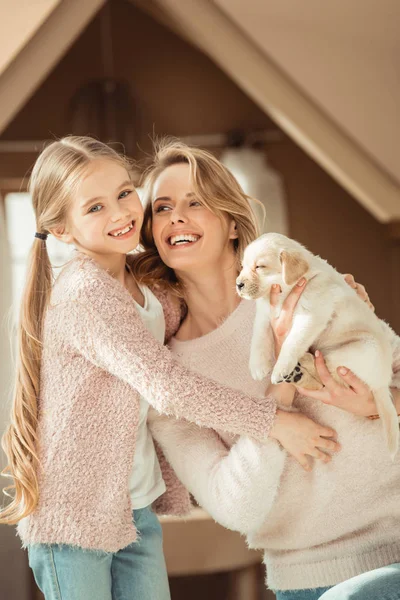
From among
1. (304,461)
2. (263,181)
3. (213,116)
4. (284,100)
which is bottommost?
(304,461)

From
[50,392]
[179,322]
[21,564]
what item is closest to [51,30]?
[179,322]

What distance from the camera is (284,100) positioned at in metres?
2.90

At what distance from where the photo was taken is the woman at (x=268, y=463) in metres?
1.33

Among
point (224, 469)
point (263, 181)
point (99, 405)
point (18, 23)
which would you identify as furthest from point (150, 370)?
point (263, 181)

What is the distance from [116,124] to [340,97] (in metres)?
1.62

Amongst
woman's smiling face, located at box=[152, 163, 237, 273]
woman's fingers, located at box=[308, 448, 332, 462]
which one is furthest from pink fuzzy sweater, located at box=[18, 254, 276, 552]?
woman's smiling face, located at box=[152, 163, 237, 273]

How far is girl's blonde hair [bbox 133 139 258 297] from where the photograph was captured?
1.55 metres

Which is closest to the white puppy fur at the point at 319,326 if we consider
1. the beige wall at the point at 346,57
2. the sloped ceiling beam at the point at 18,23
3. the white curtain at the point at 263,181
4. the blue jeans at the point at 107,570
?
the blue jeans at the point at 107,570

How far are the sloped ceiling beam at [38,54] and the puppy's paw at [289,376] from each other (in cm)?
166

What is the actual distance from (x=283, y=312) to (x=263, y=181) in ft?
10.5

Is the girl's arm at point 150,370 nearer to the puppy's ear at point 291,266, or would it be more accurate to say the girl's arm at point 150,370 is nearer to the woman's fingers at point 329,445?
the woman's fingers at point 329,445

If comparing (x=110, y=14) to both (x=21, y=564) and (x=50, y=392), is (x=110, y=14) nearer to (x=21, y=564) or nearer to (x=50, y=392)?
(x=21, y=564)

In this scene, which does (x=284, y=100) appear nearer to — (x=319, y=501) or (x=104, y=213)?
(x=104, y=213)

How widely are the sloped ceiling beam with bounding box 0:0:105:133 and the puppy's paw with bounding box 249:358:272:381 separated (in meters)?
1.57
